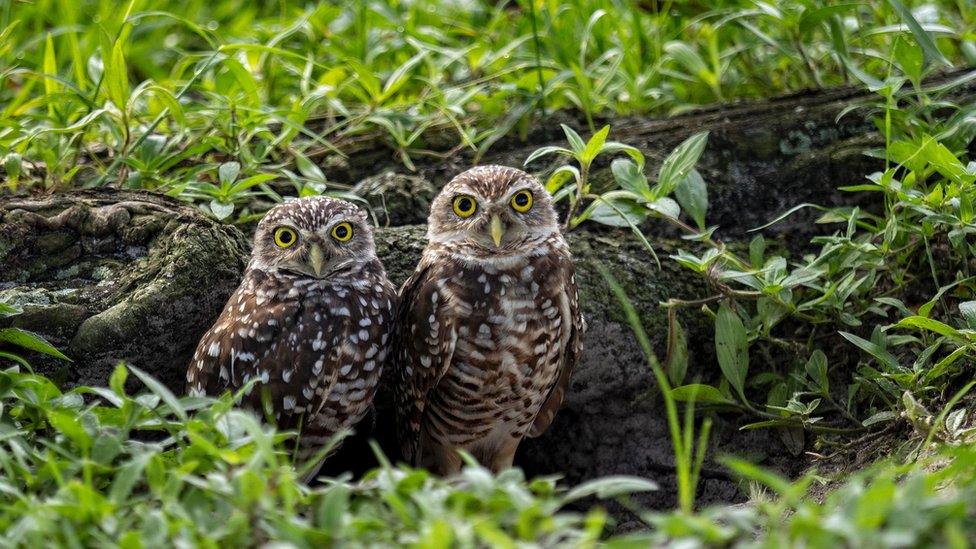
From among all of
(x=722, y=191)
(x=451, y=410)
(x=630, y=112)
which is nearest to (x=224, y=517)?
(x=451, y=410)

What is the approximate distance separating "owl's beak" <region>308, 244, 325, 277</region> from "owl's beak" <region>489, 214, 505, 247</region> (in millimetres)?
509

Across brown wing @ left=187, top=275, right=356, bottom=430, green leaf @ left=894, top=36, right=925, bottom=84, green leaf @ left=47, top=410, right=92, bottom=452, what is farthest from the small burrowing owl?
green leaf @ left=894, top=36, right=925, bottom=84

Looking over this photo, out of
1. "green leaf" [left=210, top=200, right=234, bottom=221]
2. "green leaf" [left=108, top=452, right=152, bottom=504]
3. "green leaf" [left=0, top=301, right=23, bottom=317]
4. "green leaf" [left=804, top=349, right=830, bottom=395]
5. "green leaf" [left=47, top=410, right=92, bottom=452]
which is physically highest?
"green leaf" [left=210, top=200, right=234, bottom=221]

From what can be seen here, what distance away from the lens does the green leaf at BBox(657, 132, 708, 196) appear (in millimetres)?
3357

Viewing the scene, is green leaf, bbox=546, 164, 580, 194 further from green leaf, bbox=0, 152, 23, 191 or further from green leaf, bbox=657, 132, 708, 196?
green leaf, bbox=0, 152, 23, 191

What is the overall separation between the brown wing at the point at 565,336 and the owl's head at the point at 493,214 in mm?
140

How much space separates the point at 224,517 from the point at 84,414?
513mm

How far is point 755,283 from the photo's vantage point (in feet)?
10.5

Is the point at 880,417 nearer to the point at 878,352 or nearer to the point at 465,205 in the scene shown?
the point at 878,352

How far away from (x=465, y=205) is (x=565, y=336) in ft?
1.68

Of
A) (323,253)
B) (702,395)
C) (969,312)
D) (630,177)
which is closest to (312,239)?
(323,253)

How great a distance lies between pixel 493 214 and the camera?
3117 mm

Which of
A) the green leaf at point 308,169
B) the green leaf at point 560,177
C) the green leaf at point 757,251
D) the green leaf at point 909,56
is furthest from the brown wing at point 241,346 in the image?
the green leaf at point 909,56

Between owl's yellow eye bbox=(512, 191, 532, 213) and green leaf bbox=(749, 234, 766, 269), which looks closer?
owl's yellow eye bbox=(512, 191, 532, 213)
